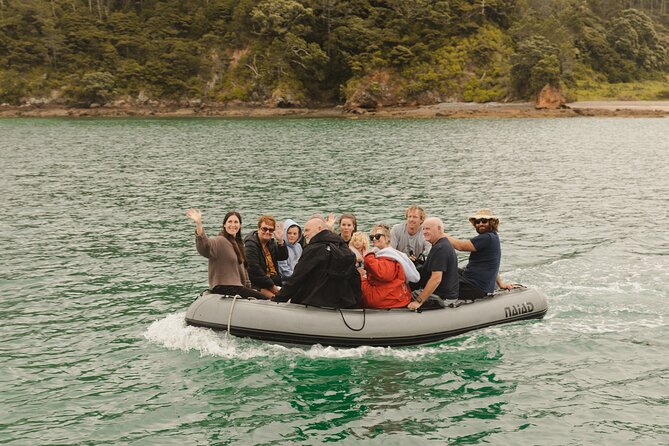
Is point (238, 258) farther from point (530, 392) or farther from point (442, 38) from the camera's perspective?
point (442, 38)

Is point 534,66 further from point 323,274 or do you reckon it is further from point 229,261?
point 323,274

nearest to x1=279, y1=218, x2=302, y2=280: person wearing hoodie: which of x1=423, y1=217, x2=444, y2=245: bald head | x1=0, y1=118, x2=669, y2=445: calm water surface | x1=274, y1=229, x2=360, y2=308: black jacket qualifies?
x1=274, y1=229, x2=360, y2=308: black jacket

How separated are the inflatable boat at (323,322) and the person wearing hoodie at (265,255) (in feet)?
3.12

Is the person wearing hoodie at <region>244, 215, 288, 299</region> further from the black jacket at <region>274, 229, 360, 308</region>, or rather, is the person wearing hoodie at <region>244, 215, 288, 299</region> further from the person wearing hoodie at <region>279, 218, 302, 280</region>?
the black jacket at <region>274, 229, 360, 308</region>

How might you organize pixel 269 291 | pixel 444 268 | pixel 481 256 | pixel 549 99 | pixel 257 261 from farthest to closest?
pixel 549 99 < pixel 269 291 < pixel 257 261 < pixel 481 256 < pixel 444 268

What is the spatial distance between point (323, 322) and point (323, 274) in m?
0.78

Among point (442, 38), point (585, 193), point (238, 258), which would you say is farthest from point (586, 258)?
point (442, 38)

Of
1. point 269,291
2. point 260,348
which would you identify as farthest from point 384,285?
point 269,291

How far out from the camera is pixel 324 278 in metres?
10.4

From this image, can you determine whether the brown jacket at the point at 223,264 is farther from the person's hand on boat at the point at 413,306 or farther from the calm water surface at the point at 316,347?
the person's hand on boat at the point at 413,306

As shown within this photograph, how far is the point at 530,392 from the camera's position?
9.36 m

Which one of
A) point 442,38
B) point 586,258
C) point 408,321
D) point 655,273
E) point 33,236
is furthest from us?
point 442,38

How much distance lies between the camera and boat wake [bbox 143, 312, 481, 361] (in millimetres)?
10383

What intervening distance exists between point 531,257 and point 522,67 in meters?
72.7
